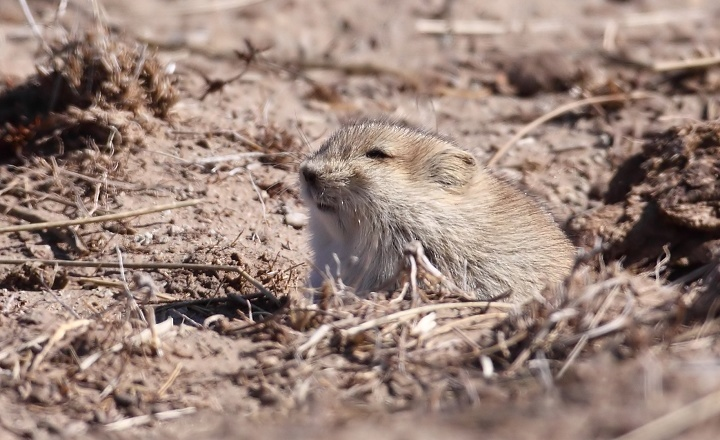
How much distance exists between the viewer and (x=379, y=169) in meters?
5.69

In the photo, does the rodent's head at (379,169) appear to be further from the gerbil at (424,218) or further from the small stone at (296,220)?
the small stone at (296,220)

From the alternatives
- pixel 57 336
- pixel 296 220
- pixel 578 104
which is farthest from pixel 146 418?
pixel 578 104

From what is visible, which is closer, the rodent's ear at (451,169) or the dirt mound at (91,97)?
the rodent's ear at (451,169)

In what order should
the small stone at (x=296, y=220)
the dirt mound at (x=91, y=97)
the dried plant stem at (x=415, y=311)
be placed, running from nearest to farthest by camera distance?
1. the dried plant stem at (x=415, y=311)
2. the dirt mound at (x=91, y=97)
3. the small stone at (x=296, y=220)

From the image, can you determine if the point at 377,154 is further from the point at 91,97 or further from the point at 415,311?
the point at 91,97

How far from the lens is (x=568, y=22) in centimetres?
1021

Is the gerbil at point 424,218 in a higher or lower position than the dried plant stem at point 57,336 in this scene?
higher

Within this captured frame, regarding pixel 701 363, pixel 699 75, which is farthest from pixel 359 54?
pixel 701 363

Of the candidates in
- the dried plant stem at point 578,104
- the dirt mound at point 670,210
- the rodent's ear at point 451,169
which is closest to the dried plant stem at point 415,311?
the rodent's ear at point 451,169

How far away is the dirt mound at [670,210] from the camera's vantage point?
6387mm

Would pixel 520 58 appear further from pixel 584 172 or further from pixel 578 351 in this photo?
pixel 578 351

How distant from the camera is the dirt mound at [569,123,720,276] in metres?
6.39

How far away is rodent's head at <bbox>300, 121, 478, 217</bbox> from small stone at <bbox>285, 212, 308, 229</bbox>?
1.04 meters

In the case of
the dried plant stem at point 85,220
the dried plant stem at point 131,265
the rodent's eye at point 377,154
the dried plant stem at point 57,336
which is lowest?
the dried plant stem at point 57,336
